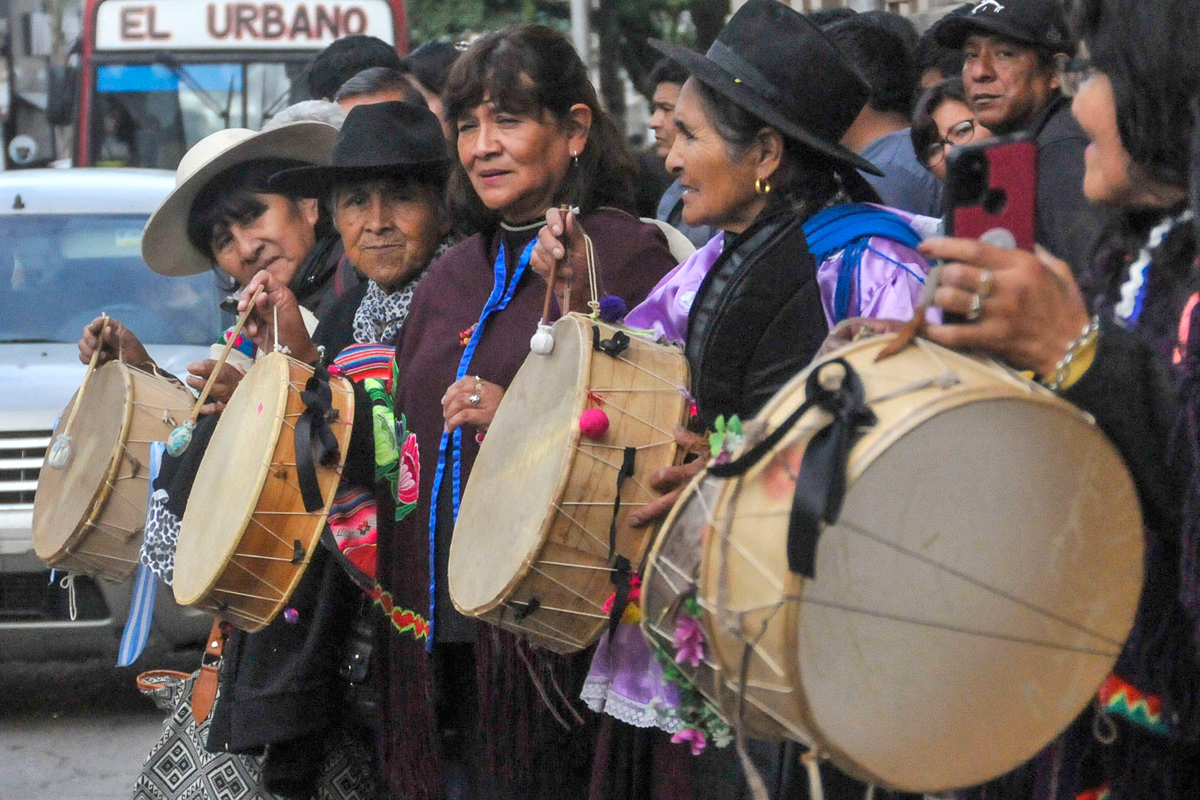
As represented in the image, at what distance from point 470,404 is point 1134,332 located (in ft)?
5.21

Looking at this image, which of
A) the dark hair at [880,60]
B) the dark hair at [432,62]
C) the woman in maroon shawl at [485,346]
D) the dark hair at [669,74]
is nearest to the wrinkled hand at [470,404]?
the woman in maroon shawl at [485,346]

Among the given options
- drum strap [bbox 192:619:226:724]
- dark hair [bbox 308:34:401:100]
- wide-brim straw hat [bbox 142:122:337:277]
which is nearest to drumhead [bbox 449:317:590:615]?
drum strap [bbox 192:619:226:724]

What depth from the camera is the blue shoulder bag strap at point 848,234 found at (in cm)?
249

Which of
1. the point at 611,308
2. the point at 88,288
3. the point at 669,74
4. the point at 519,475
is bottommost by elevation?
the point at 88,288

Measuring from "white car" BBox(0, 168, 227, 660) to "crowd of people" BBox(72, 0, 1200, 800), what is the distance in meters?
1.89

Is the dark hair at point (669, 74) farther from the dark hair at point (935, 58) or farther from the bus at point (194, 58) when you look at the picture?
Result: the bus at point (194, 58)

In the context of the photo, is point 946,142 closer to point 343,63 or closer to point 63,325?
point 343,63

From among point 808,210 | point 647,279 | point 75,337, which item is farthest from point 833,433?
point 75,337

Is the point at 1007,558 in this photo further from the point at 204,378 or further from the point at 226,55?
the point at 226,55

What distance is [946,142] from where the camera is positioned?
13.3ft

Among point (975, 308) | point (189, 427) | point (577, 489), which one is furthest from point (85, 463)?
point (975, 308)

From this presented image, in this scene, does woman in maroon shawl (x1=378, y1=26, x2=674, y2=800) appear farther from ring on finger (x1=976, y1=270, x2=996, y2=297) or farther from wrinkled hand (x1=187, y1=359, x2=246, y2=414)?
ring on finger (x1=976, y1=270, x2=996, y2=297)

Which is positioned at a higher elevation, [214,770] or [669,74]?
[669,74]

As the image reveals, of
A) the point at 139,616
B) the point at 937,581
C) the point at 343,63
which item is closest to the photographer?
the point at 937,581
